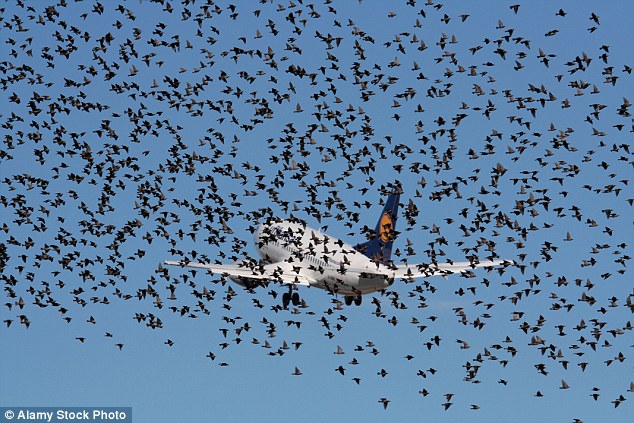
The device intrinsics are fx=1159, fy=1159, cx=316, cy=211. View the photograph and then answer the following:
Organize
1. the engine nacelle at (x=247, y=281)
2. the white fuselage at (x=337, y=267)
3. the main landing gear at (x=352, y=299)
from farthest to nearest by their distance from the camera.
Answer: the engine nacelle at (x=247, y=281) < the main landing gear at (x=352, y=299) < the white fuselage at (x=337, y=267)

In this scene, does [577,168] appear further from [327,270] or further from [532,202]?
[327,270]

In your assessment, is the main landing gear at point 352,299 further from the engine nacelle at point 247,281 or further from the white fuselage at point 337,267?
the engine nacelle at point 247,281

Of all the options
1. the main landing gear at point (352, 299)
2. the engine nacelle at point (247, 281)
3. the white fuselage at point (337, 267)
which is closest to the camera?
the white fuselage at point (337, 267)

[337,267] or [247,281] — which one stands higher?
[247,281]

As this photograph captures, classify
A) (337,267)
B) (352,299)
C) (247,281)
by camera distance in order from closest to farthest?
(337,267) < (352,299) < (247,281)

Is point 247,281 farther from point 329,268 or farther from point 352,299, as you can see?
point 352,299

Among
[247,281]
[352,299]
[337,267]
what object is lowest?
[352,299]

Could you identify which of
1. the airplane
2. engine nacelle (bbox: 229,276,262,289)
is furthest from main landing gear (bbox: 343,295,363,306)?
engine nacelle (bbox: 229,276,262,289)

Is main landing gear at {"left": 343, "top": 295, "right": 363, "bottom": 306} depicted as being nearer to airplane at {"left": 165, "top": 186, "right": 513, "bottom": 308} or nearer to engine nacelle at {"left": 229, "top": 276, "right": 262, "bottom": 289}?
airplane at {"left": 165, "top": 186, "right": 513, "bottom": 308}

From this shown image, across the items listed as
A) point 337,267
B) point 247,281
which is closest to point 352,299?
point 337,267

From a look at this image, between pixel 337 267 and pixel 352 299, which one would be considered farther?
pixel 352 299

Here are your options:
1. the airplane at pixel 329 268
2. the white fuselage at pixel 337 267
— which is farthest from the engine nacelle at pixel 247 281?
the white fuselage at pixel 337 267

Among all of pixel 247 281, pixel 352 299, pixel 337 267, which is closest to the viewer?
pixel 337 267

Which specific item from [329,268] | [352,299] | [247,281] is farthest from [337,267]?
[247,281]
